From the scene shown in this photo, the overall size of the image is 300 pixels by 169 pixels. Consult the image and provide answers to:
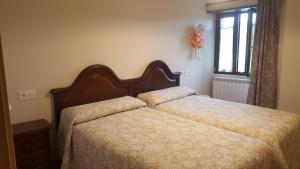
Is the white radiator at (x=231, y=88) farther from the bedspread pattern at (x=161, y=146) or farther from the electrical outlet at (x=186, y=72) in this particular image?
the bedspread pattern at (x=161, y=146)

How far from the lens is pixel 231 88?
442cm

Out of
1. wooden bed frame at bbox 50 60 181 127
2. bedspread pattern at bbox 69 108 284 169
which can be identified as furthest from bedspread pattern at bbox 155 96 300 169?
wooden bed frame at bbox 50 60 181 127

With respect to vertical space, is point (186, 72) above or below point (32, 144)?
above

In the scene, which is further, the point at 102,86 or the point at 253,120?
the point at 102,86

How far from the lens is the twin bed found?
5.75 ft

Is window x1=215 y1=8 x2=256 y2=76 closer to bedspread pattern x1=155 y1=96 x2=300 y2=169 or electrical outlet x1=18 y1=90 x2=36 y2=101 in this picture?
bedspread pattern x1=155 y1=96 x2=300 y2=169

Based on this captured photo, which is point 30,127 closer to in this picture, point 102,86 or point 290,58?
point 102,86

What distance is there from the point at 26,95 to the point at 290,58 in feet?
12.4

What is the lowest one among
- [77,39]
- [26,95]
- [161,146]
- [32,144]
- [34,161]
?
[34,161]

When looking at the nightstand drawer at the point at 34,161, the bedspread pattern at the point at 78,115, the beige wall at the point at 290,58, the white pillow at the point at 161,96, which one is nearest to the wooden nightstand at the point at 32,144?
→ the nightstand drawer at the point at 34,161

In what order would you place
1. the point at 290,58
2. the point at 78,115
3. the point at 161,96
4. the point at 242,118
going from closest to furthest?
the point at 78,115 → the point at 242,118 → the point at 161,96 → the point at 290,58

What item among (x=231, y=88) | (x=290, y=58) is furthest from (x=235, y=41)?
(x=290, y=58)

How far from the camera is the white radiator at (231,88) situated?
425 cm

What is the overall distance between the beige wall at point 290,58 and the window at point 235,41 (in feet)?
1.96
